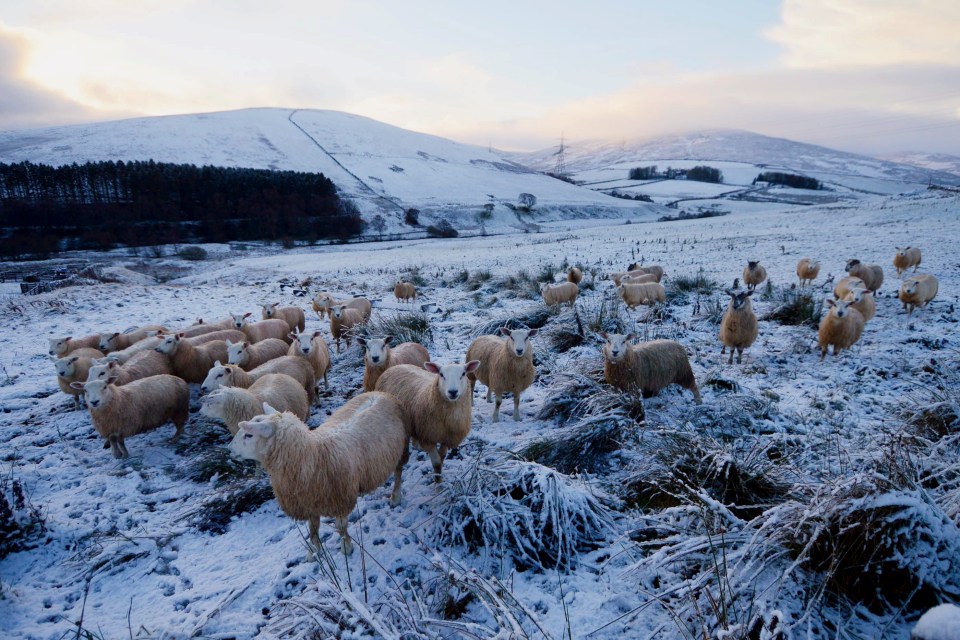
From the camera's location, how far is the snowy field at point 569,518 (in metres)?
2.57

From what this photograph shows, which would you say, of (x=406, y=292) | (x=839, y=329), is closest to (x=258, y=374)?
(x=406, y=292)

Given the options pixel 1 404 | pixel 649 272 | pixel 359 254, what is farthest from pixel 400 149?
pixel 1 404

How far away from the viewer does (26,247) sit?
37.0 meters

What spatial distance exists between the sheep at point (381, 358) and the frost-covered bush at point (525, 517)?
262 cm

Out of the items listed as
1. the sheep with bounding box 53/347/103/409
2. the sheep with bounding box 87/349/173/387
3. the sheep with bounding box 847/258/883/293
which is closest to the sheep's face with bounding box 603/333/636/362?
the sheep with bounding box 87/349/173/387

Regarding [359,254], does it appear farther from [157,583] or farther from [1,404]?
[157,583]

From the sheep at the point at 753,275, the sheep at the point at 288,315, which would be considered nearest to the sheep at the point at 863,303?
the sheep at the point at 753,275

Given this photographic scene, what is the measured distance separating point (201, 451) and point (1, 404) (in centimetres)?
453

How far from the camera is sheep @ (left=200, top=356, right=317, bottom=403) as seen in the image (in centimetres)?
659

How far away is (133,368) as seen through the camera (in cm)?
735

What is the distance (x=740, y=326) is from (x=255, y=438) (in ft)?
26.6

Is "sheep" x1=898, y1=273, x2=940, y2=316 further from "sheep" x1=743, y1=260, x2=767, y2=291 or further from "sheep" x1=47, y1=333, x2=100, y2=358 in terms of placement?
"sheep" x1=47, y1=333, x2=100, y2=358

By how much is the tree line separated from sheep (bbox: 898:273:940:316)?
49742mm

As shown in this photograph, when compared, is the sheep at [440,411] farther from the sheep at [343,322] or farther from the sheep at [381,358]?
the sheep at [343,322]
